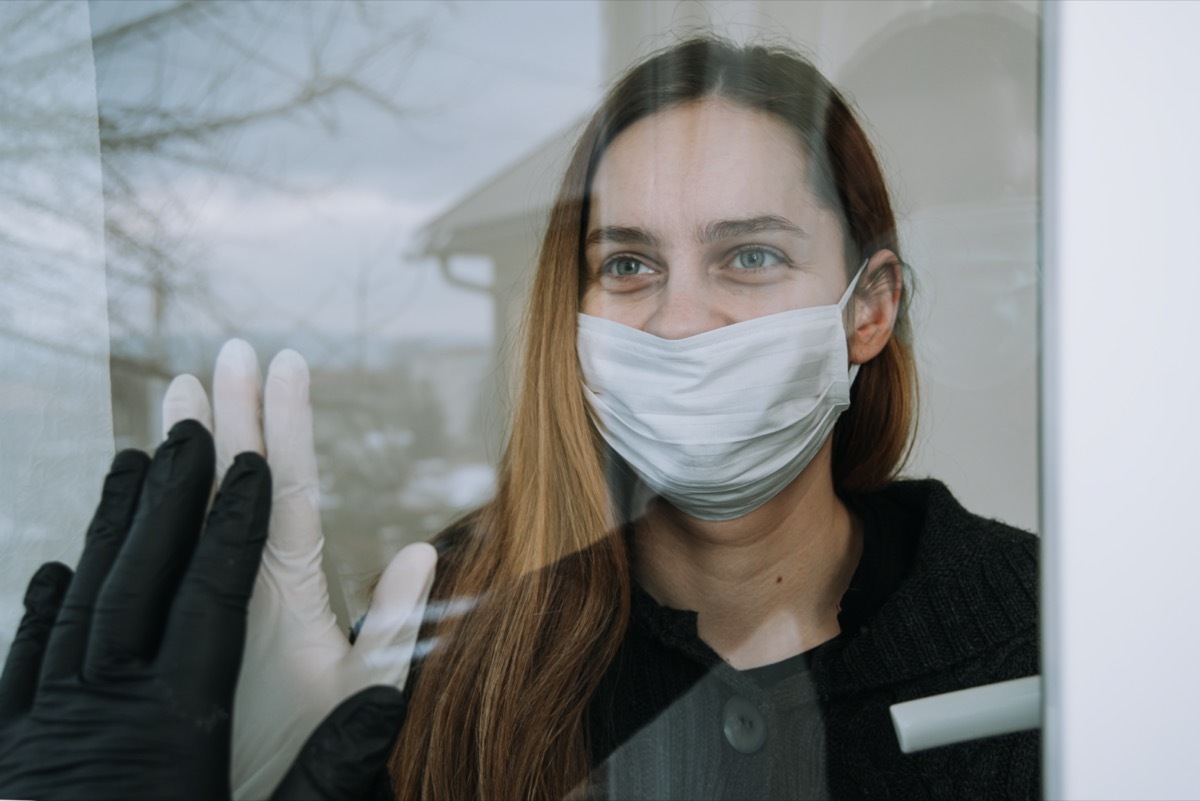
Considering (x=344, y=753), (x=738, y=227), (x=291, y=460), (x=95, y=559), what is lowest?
(x=344, y=753)

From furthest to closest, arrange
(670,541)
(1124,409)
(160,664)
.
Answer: (670,541), (160,664), (1124,409)

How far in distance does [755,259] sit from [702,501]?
32 cm

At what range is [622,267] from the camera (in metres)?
1.13

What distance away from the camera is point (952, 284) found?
3.65ft

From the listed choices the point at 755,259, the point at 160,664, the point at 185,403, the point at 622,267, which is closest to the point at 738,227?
the point at 755,259

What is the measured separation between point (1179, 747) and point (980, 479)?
35cm

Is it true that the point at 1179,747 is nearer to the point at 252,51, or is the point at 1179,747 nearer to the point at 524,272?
the point at 524,272

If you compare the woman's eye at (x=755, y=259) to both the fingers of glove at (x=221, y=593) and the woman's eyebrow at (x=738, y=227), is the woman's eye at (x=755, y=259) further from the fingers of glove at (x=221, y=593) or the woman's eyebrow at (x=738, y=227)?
the fingers of glove at (x=221, y=593)

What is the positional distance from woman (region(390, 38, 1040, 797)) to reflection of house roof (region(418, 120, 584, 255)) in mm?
32

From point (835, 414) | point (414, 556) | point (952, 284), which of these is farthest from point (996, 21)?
point (414, 556)

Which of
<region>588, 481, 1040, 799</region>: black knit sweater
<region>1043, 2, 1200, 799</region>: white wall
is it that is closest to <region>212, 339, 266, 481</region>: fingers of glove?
<region>588, 481, 1040, 799</region>: black knit sweater

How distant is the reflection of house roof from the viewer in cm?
107

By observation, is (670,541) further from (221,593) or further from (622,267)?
(221,593)

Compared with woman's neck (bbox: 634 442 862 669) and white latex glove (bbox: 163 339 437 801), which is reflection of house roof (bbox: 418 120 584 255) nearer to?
white latex glove (bbox: 163 339 437 801)
